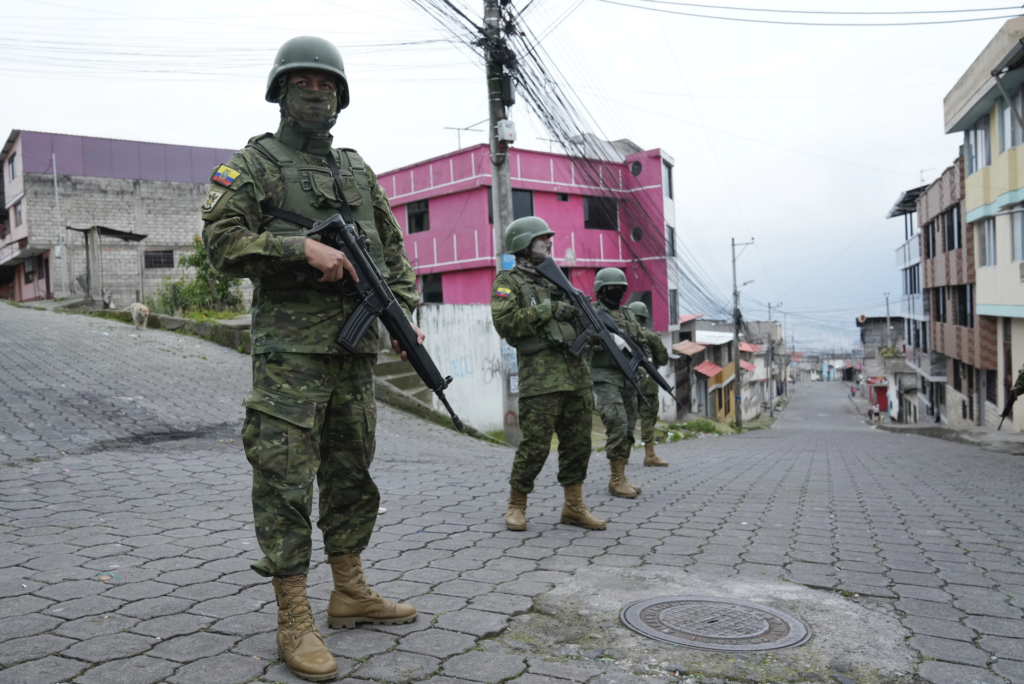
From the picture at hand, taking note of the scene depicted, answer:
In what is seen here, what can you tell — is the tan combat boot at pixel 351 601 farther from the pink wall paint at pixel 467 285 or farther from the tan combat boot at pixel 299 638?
the pink wall paint at pixel 467 285

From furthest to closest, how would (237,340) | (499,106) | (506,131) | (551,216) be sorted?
(551,216)
(237,340)
(499,106)
(506,131)

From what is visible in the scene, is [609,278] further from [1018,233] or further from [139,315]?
[1018,233]

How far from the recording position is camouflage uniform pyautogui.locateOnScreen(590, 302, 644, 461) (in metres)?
6.02

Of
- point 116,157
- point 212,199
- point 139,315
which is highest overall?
point 116,157

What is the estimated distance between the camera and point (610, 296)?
6883 millimetres

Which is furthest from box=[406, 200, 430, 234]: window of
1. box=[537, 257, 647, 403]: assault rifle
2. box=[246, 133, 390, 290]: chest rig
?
box=[246, 133, 390, 290]: chest rig

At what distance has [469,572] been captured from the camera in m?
3.65

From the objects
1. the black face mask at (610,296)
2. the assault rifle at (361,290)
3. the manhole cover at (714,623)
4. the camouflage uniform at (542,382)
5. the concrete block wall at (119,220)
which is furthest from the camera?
the concrete block wall at (119,220)

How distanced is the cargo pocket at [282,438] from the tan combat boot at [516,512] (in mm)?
2256

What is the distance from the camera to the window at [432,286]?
2614cm

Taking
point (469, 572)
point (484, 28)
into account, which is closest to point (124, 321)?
point (484, 28)

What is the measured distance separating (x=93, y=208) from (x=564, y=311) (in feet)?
97.4

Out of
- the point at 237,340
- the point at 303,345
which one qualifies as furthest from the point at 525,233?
the point at 237,340

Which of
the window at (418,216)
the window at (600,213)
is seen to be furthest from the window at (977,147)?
the window at (418,216)
